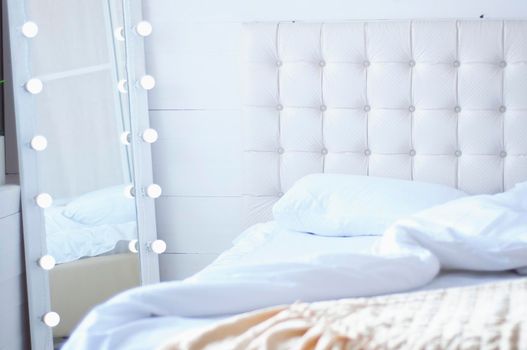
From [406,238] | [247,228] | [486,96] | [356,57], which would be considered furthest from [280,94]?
[406,238]

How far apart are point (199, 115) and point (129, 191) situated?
375 millimetres

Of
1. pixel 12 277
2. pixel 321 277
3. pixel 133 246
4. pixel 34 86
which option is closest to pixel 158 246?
pixel 133 246

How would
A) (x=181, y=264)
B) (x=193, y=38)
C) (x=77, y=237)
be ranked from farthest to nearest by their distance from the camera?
(x=181, y=264), (x=193, y=38), (x=77, y=237)

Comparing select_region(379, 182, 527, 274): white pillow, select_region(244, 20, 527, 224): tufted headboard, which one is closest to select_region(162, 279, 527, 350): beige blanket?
select_region(379, 182, 527, 274): white pillow

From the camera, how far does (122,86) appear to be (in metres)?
3.04

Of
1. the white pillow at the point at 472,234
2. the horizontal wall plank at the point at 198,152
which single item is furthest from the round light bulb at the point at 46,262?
the white pillow at the point at 472,234

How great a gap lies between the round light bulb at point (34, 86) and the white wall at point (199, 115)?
0.53m

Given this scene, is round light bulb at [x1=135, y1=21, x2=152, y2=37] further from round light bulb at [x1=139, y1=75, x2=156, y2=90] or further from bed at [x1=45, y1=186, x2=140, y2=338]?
bed at [x1=45, y1=186, x2=140, y2=338]

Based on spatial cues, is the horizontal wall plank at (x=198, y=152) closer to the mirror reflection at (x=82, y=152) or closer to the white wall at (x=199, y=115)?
the white wall at (x=199, y=115)

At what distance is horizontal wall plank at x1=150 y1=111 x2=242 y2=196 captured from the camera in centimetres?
315

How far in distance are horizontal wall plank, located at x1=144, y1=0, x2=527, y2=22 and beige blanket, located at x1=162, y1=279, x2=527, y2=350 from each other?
1.53 m

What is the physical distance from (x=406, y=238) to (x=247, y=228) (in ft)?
3.83

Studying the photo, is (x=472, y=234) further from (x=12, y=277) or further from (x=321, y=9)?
(x=12, y=277)

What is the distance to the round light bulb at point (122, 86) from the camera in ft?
9.97
